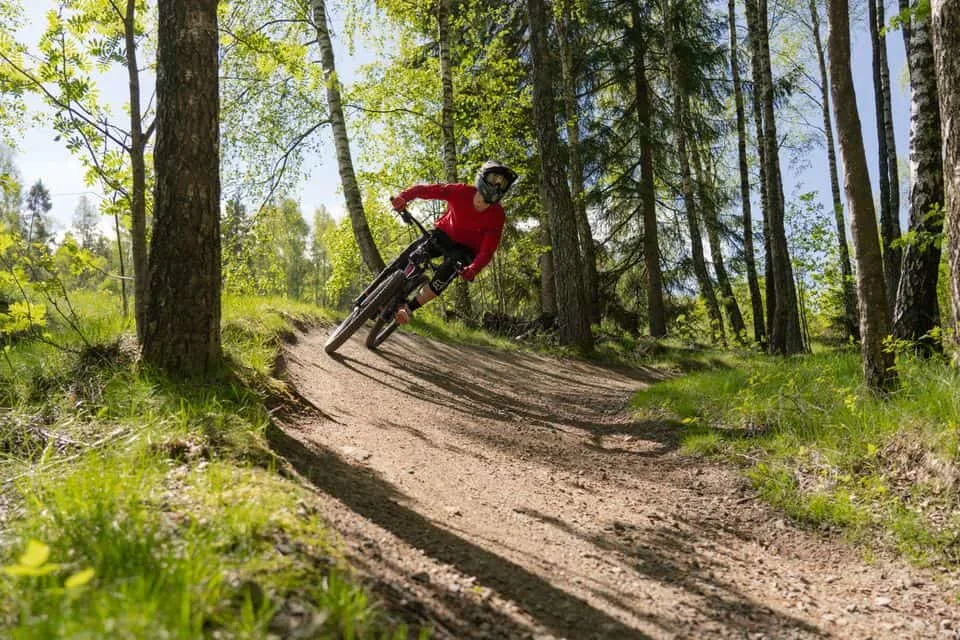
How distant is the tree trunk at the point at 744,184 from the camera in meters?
17.0

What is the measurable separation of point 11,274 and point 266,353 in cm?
220

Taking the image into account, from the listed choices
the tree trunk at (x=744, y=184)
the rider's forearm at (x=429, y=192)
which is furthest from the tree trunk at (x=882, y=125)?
the rider's forearm at (x=429, y=192)

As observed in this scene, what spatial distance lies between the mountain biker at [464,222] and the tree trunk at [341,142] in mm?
5166

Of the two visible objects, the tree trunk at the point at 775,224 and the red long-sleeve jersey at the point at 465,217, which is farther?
the tree trunk at the point at 775,224

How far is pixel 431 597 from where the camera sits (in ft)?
7.97

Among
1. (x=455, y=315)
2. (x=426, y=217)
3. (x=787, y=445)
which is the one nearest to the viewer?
(x=787, y=445)

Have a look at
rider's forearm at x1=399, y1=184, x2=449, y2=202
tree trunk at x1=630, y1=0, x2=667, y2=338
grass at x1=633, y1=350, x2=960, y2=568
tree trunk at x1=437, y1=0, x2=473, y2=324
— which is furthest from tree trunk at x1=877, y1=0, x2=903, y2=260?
rider's forearm at x1=399, y1=184, x2=449, y2=202

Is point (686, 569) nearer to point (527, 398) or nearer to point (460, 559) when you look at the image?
point (460, 559)

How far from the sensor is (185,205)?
14.0 ft

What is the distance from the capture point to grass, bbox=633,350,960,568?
3613mm

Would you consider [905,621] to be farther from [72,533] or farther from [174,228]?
[174,228]

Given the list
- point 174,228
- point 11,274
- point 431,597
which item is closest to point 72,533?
point 431,597

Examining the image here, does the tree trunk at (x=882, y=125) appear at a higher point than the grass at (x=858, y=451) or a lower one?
higher

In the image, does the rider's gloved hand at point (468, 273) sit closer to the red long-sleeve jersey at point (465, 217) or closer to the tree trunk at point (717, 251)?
the red long-sleeve jersey at point (465, 217)
